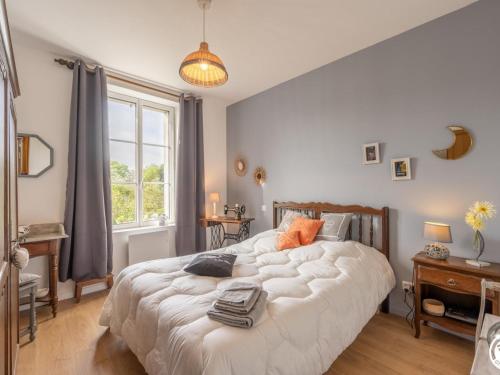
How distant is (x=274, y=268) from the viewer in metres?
2.00

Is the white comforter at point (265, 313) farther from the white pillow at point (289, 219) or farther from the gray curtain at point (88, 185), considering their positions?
the gray curtain at point (88, 185)

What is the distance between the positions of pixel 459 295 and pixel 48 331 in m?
3.69

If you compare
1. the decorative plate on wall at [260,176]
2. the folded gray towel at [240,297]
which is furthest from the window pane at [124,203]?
the folded gray towel at [240,297]

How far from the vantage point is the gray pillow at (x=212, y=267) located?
73.1 inches

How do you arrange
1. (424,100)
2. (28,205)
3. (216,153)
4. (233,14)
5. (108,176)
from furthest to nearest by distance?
(216,153), (108,176), (28,205), (424,100), (233,14)

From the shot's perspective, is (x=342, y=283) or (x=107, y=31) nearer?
(x=342, y=283)

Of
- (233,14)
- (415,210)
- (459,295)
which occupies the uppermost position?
(233,14)

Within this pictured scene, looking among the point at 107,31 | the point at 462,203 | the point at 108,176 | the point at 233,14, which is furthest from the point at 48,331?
the point at 462,203

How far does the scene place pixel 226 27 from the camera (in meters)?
2.31

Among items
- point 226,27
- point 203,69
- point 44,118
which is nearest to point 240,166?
point 226,27

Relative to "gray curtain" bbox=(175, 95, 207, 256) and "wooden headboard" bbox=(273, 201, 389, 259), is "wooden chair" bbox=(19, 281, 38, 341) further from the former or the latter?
"wooden headboard" bbox=(273, 201, 389, 259)

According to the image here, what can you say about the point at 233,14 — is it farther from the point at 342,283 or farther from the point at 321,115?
the point at 342,283

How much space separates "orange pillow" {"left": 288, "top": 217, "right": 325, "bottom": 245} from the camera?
263 cm

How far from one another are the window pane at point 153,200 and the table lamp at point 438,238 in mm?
3417
